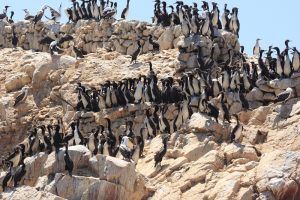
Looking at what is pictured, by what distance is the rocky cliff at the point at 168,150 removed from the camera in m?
28.9

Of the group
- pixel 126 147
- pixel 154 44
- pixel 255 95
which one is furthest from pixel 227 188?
pixel 154 44

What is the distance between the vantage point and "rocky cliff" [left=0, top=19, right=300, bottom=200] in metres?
28.9

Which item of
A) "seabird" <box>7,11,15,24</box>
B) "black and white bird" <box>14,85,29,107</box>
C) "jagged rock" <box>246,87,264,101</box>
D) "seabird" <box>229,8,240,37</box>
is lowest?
"black and white bird" <box>14,85,29,107</box>

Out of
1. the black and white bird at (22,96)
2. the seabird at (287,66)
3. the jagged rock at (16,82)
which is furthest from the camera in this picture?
the jagged rock at (16,82)

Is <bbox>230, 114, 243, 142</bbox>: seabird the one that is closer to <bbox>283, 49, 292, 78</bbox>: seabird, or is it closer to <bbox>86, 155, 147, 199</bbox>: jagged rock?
<bbox>86, 155, 147, 199</bbox>: jagged rock

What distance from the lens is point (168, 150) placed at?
1298 inches

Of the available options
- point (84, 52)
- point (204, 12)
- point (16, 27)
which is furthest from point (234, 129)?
point (16, 27)

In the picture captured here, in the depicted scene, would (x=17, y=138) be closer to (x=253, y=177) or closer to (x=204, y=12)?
(x=204, y=12)

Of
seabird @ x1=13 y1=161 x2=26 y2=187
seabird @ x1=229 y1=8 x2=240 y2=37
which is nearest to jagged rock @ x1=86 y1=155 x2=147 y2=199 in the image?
seabird @ x1=13 y1=161 x2=26 y2=187

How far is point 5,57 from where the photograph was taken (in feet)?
162

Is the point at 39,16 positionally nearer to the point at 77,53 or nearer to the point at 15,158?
the point at 77,53

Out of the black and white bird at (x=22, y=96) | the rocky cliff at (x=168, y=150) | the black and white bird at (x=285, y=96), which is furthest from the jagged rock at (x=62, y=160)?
the black and white bird at (x=22, y=96)

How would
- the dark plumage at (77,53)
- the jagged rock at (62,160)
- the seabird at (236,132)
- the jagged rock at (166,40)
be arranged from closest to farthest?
the jagged rock at (62,160) → the seabird at (236,132) → the jagged rock at (166,40) → the dark plumage at (77,53)

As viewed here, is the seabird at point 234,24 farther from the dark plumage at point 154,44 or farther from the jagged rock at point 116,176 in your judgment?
the jagged rock at point 116,176
